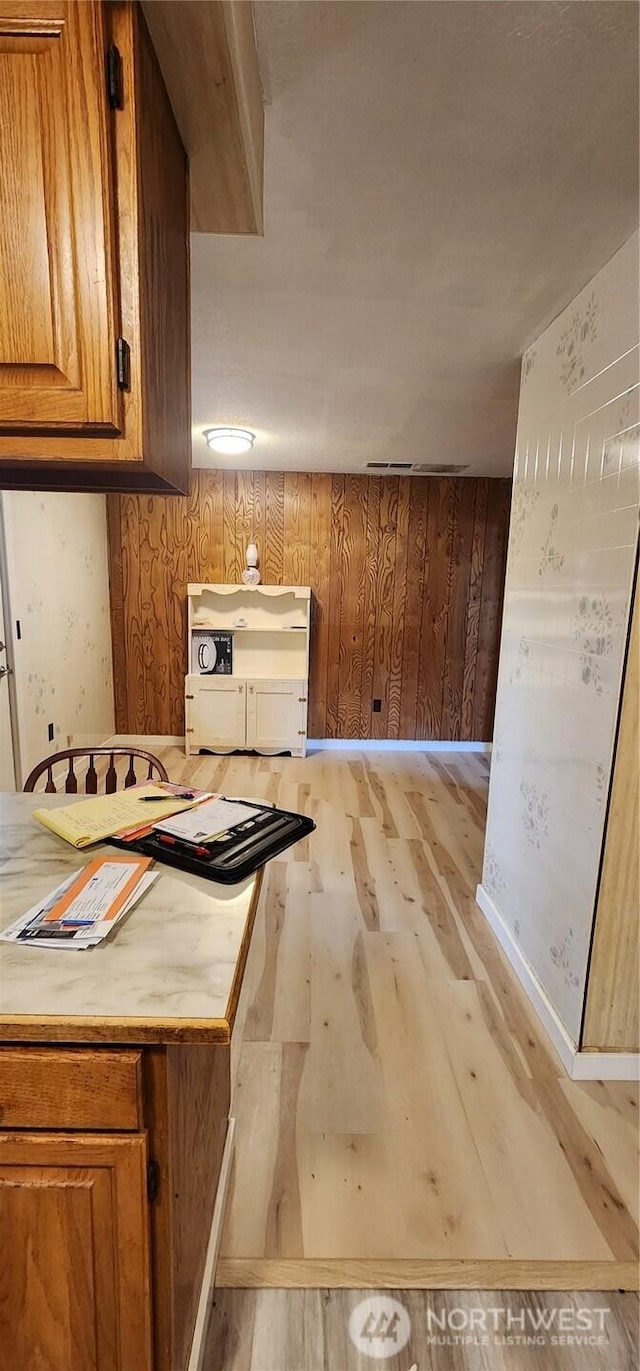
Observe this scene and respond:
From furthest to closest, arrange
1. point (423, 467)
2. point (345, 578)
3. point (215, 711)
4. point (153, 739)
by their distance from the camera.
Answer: point (153, 739), point (345, 578), point (215, 711), point (423, 467)

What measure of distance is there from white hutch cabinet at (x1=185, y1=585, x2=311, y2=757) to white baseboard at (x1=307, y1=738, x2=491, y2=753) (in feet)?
1.07

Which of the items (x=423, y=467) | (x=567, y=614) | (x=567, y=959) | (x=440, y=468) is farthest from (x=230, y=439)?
(x=567, y=959)

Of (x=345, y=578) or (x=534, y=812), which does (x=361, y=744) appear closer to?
(x=345, y=578)

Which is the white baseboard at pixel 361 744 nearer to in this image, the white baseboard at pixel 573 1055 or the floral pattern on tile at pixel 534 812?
the floral pattern on tile at pixel 534 812

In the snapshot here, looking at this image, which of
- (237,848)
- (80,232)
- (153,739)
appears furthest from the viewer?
(153,739)

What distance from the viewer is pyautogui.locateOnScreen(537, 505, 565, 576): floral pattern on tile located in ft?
6.37

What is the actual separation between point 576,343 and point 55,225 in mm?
1609

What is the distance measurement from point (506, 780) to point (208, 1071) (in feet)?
5.41

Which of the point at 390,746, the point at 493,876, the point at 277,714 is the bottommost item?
the point at 390,746

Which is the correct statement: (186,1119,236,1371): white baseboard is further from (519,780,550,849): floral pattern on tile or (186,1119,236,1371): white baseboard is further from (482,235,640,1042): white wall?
(519,780,550,849): floral pattern on tile

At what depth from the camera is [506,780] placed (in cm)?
239

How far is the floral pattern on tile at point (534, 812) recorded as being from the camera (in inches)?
78.4

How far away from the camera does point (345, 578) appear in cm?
486

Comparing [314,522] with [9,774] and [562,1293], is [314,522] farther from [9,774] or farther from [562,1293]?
[562,1293]
